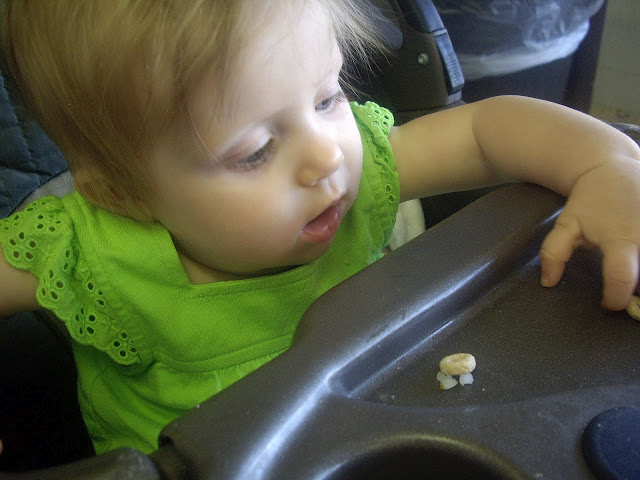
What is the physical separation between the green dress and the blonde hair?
7 centimetres

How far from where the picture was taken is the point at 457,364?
409 millimetres

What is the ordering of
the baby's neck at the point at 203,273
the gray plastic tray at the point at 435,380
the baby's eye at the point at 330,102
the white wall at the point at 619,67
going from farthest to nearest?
the white wall at the point at 619,67 < the baby's neck at the point at 203,273 < the baby's eye at the point at 330,102 < the gray plastic tray at the point at 435,380

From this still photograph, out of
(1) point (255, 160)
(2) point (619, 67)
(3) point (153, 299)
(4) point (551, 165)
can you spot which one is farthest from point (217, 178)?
(2) point (619, 67)

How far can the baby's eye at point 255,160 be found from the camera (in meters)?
0.53

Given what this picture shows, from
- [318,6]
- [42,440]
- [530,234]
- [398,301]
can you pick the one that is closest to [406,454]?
[398,301]

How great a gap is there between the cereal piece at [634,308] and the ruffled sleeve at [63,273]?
473 millimetres

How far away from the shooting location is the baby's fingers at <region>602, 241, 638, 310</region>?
1.44ft

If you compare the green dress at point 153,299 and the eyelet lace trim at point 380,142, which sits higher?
the eyelet lace trim at point 380,142

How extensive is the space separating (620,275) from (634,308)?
0.03 metres

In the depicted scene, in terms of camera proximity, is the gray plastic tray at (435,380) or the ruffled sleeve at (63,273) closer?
the gray plastic tray at (435,380)

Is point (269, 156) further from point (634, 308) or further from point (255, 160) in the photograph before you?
point (634, 308)

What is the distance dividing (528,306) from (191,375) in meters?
0.38

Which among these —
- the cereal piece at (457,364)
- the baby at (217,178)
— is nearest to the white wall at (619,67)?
the baby at (217,178)

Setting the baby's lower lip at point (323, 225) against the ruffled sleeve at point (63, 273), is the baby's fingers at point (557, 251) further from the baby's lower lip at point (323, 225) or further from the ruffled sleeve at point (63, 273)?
the ruffled sleeve at point (63, 273)
